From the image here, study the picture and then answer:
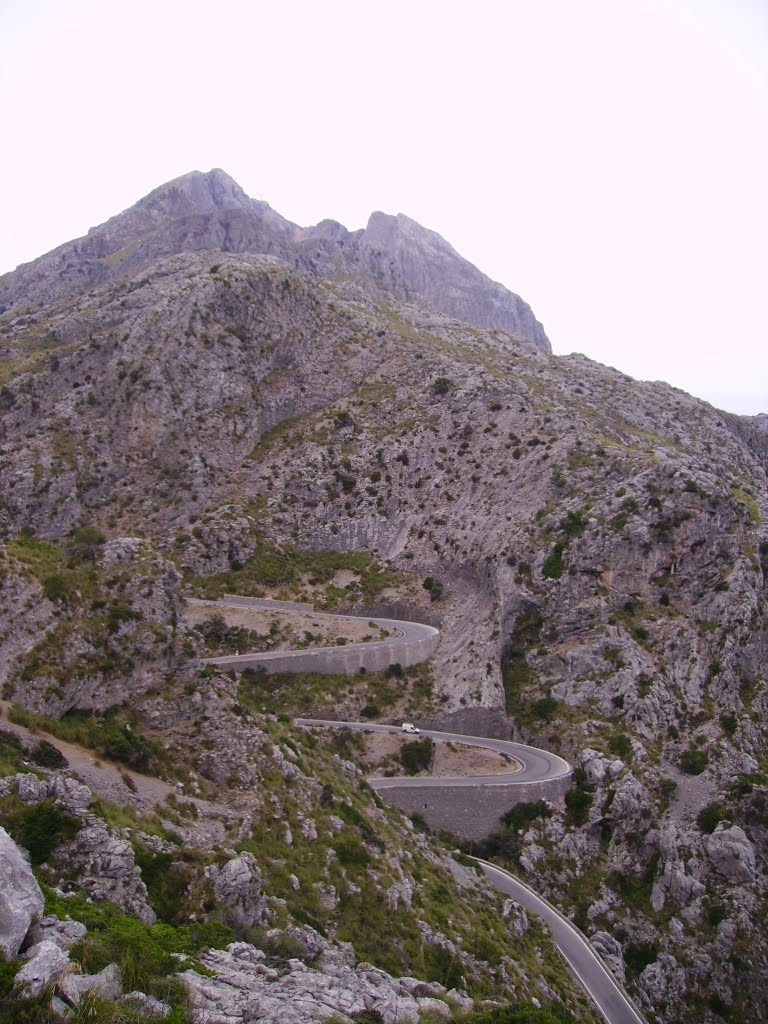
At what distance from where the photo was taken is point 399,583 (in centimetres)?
7188

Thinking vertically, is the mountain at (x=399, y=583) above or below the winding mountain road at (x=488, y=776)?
above

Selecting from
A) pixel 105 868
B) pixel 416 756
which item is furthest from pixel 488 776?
pixel 105 868

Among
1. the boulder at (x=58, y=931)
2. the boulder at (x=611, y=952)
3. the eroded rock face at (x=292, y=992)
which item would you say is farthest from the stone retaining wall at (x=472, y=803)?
the boulder at (x=58, y=931)

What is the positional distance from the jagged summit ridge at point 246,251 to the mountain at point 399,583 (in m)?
20.9

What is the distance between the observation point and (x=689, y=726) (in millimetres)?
49469

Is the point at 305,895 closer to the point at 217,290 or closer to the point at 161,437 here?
the point at 161,437

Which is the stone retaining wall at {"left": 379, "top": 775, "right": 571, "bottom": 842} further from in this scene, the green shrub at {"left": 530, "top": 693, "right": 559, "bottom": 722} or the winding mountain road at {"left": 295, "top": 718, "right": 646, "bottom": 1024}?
the green shrub at {"left": 530, "top": 693, "right": 559, "bottom": 722}

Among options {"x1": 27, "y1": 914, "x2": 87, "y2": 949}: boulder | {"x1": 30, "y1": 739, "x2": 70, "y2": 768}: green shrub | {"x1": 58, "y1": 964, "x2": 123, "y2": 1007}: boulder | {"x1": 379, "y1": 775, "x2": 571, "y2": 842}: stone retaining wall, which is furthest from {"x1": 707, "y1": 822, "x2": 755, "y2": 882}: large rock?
{"x1": 27, "y1": 914, "x2": 87, "y2": 949}: boulder

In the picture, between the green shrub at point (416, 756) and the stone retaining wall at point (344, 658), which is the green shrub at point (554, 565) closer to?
the stone retaining wall at point (344, 658)

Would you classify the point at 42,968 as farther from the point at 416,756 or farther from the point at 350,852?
the point at 416,756

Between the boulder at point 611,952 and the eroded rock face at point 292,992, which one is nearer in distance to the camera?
the eroded rock face at point 292,992

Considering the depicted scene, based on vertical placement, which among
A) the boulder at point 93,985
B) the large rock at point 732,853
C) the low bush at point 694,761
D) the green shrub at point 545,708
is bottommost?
the large rock at point 732,853

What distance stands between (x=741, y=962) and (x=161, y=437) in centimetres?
7576

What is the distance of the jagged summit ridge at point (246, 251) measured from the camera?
134250 millimetres
